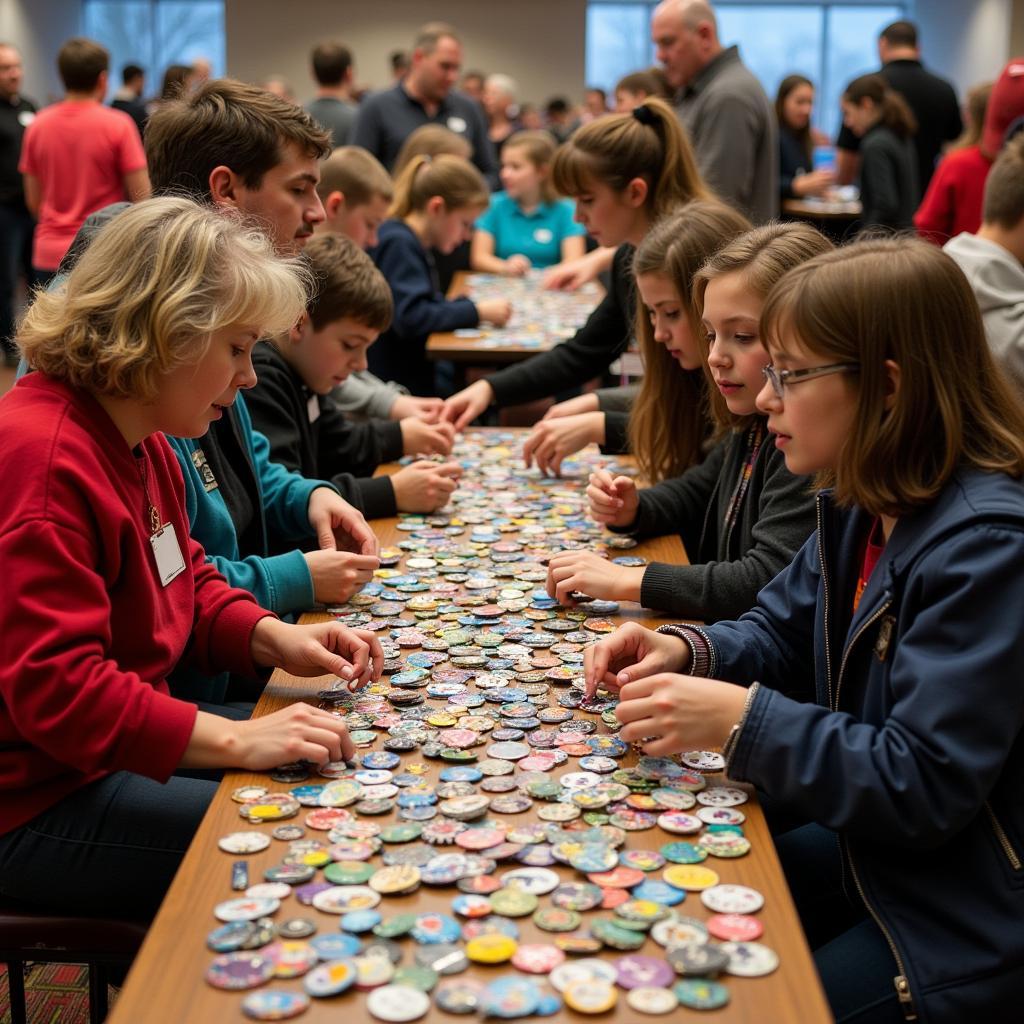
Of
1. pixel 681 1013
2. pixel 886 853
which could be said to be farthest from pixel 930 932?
pixel 681 1013

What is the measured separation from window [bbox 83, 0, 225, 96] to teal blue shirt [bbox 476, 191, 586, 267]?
1458 centimetres

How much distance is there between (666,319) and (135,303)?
1.34 metres

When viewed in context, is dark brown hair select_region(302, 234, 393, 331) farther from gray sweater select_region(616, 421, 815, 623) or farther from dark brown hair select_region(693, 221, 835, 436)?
dark brown hair select_region(693, 221, 835, 436)

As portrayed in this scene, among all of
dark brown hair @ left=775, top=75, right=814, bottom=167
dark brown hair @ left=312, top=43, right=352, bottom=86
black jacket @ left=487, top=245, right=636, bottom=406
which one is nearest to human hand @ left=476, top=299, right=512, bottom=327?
black jacket @ left=487, top=245, right=636, bottom=406

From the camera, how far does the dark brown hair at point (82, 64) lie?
22.4 feet

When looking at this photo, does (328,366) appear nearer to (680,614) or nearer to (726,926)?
(680,614)

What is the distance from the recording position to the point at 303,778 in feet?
4.91

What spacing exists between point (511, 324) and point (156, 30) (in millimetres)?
17562

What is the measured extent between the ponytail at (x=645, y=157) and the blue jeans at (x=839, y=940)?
2.24 meters

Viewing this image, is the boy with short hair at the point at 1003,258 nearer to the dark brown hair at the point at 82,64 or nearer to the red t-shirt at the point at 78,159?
the red t-shirt at the point at 78,159

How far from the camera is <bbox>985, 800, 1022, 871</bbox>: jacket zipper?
4.64 ft

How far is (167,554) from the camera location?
184cm

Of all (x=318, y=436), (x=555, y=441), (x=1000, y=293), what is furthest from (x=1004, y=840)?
(x=1000, y=293)

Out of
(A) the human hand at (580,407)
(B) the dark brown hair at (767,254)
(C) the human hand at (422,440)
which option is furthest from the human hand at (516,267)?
(B) the dark brown hair at (767,254)
